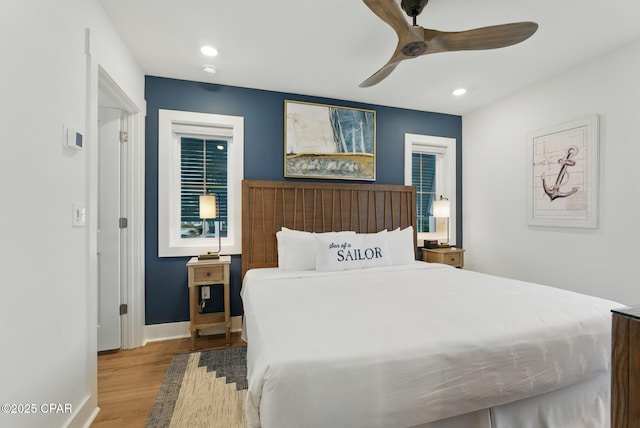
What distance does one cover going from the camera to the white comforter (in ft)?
3.31

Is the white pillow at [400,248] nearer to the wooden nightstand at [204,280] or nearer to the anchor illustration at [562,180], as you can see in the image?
the anchor illustration at [562,180]

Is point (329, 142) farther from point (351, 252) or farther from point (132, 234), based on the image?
point (132, 234)

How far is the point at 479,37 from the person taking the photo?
1665 mm

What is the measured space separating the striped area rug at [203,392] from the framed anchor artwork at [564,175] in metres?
3.20

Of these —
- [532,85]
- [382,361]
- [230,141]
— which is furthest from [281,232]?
[532,85]

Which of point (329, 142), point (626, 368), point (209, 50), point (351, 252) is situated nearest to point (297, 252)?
point (351, 252)

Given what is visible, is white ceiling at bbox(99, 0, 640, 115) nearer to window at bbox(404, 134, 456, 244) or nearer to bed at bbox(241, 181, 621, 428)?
window at bbox(404, 134, 456, 244)

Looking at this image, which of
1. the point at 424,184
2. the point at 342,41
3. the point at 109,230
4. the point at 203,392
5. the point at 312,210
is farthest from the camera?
the point at 424,184

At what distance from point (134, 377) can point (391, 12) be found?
2.98 meters

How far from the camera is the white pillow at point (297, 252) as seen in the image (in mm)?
2664

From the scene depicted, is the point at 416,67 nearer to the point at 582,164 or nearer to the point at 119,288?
the point at 582,164

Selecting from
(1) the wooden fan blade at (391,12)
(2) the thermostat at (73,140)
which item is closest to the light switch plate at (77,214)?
(2) the thermostat at (73,140)

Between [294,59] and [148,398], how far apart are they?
2.84 metres

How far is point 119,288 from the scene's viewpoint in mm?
2570
